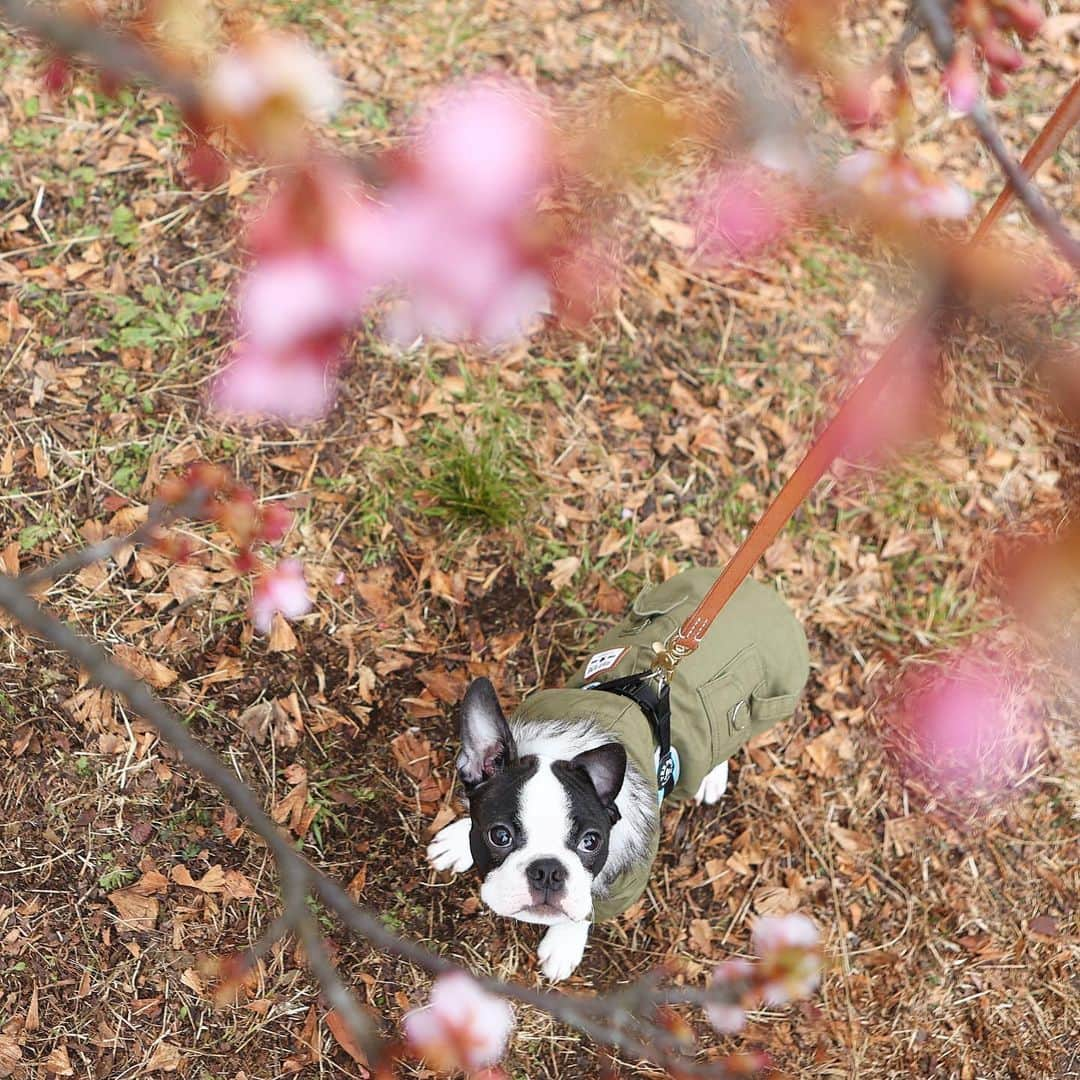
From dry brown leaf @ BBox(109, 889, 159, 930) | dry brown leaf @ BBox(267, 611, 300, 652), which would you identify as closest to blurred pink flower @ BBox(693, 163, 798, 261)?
dry brown leaf @ BBox(267, 611, 300, 652)

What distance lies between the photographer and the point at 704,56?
16.3 feet

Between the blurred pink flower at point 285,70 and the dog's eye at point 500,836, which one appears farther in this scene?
the blurred pink flower at point 285,70

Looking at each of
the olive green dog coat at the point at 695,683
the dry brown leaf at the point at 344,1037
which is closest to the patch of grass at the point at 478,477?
the olive green dog coat at the point at 695,683

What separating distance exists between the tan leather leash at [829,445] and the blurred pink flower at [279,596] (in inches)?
58.7

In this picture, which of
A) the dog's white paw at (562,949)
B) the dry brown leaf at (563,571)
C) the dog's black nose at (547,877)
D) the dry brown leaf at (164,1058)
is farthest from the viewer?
the dry brown leaf at (563,571)

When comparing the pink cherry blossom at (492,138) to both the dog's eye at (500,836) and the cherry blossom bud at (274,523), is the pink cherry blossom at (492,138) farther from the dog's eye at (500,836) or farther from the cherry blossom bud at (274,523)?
the dog's eye at (500,836)

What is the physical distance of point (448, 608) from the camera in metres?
3.84

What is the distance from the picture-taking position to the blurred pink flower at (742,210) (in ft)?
15.6

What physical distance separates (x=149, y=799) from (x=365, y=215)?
2.50 m

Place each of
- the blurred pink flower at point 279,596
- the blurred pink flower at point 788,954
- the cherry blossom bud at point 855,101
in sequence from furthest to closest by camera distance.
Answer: the cherry blossom bud at point 855,101, the blurred pink flower at point 279,596, the blurred pink flower at point 788,954

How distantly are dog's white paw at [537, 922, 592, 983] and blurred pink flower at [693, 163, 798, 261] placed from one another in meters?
3.11

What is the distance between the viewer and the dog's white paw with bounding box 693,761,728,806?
12.0ft

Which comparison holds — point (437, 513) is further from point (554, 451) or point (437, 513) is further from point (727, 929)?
point (727, 929)

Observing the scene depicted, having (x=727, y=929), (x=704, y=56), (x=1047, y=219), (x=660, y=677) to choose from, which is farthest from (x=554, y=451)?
(x=1047, y=219)
